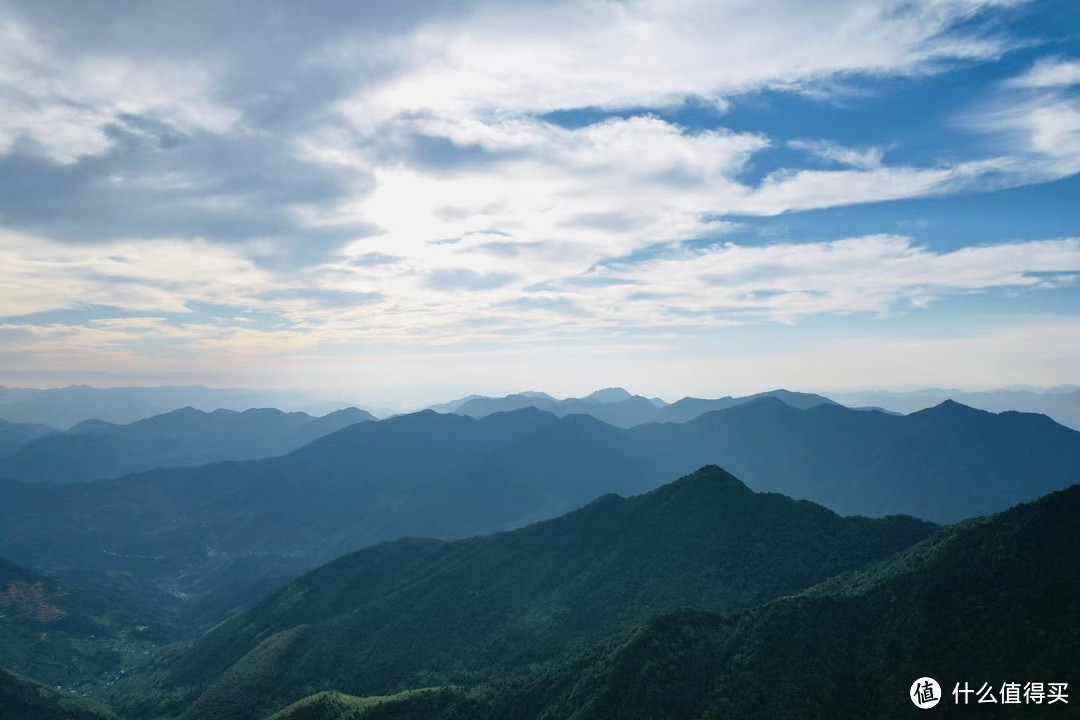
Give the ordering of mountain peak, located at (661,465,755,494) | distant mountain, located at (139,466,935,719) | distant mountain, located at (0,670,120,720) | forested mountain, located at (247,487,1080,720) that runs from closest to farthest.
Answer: forested mountain, located at (247,487,1080,720) → distant mountain, located at (0,670,120,720) → distant mountain, located at (139,466,935,719) → mountain peak, located at (661,465,755,494)

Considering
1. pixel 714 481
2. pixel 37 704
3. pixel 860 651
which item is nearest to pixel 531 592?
pixel 714 481

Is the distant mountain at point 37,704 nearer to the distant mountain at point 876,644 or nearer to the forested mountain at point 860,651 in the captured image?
the forested mountain at point 860,651

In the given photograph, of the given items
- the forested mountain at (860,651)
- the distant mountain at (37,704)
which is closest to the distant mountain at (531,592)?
the distant mountain at (37,704)

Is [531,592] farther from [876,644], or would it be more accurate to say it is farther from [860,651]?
[876,644]

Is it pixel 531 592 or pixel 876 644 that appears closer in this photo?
pixel 876 644

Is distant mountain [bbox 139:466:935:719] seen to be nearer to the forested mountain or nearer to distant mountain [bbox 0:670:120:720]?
distant mountain [bbox 0:670:120:720]

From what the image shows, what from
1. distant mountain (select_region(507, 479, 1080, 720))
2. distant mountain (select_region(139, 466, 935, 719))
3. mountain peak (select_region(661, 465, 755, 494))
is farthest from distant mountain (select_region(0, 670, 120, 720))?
mountain peak (select_region(661, 465, 755, 494))

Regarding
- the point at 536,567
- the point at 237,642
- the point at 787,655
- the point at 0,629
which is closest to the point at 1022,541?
the point at 787,655
